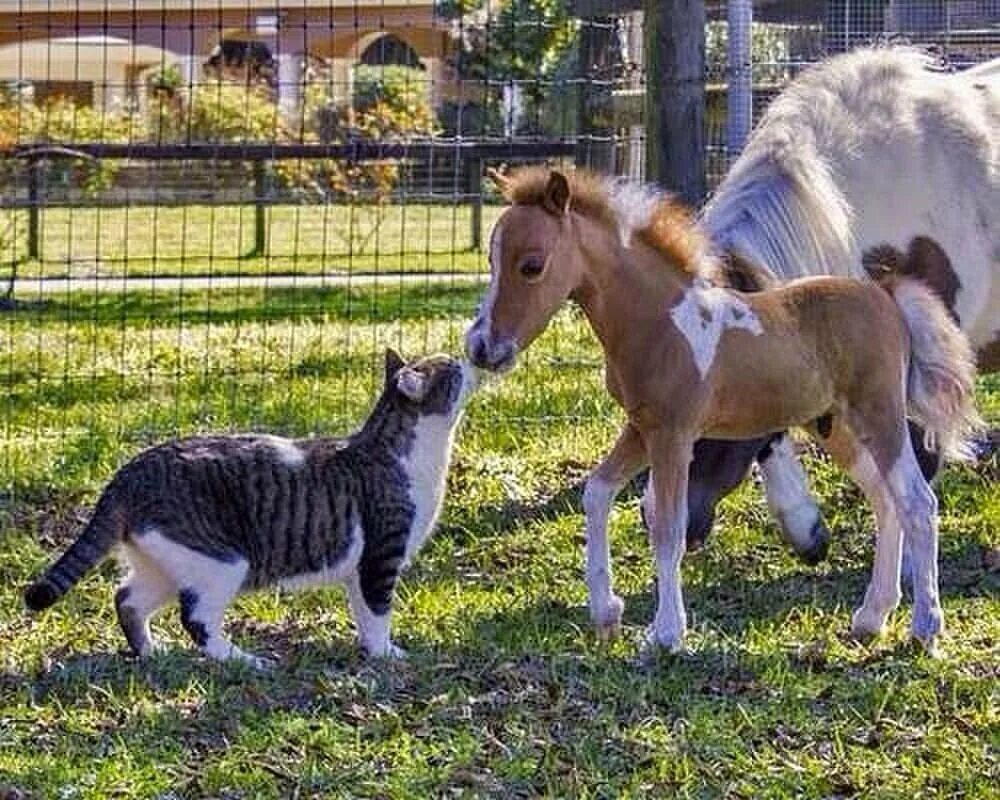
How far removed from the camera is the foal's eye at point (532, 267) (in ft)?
19.3

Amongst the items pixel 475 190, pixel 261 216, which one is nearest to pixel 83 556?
pixel 475 190

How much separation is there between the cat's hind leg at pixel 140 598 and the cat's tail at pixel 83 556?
8cm

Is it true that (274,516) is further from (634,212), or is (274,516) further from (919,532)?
(919,532)

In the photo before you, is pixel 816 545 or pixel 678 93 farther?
pixel 678 93

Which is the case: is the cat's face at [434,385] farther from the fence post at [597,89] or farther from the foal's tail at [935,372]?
the fence post at [597,89]

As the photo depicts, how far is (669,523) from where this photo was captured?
6.01 meters

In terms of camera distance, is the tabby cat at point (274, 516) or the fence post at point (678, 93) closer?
the tabby cat at point (274, 516)

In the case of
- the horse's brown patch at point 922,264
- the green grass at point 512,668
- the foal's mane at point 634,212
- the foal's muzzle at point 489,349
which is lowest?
the green grass at point 512,668

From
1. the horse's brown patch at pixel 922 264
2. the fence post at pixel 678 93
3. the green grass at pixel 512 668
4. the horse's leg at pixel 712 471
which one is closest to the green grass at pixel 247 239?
the green grass at pixel 512 668

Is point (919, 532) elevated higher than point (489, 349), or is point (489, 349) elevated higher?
point (489, 349)

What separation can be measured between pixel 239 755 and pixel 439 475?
1551 mm

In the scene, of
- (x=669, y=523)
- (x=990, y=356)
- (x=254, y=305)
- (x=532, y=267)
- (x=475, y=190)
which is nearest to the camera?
(x=532, y=267)

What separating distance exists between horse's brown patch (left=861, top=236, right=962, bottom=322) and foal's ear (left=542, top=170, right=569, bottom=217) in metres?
1.89

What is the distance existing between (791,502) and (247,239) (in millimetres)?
13837
